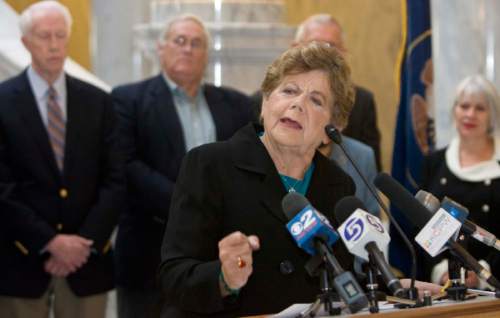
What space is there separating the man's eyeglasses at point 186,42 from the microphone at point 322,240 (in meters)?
3.31

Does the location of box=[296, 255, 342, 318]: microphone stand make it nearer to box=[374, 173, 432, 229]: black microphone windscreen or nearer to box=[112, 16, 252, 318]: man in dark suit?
box=[374, 173, 432, 229]: black microphone windscreen

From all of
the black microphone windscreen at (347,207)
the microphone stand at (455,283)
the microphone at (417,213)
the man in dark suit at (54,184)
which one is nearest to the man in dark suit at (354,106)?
the man in dark suit at (54,184)

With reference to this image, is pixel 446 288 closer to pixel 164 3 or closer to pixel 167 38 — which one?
pixel 167 38

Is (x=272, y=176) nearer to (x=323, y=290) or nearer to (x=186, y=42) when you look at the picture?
(x=323, y=290)

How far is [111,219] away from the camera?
5648 mm

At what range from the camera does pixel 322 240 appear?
2908mm

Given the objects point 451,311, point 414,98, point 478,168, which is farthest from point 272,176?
point 414,98

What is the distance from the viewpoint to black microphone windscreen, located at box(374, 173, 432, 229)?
3178mm

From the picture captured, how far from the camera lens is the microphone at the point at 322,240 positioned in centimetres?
277

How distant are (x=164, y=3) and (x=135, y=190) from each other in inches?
131

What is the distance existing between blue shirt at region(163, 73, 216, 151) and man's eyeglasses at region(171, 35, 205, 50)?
202mm

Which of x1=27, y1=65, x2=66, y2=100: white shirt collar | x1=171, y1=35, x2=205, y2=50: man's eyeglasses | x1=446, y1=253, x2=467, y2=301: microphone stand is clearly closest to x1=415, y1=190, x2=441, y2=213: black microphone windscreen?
x1=446, y1=253, x2=467, y2=301: microphone stand

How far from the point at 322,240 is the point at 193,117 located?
10.7 feet

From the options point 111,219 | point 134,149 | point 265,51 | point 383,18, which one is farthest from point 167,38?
point 383,18
